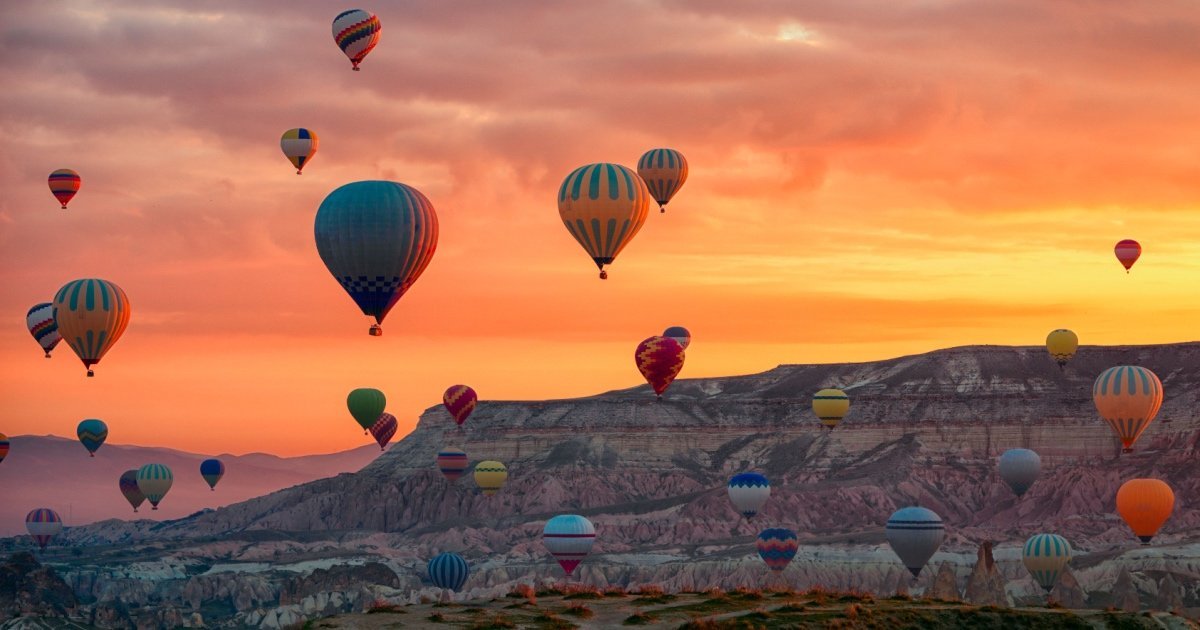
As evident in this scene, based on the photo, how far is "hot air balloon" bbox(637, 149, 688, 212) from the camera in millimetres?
134250

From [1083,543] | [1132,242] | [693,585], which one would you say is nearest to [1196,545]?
[1083,543]

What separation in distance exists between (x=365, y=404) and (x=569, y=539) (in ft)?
149

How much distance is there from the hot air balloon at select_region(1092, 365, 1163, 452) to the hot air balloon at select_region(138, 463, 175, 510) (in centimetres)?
8844

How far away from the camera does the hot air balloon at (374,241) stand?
99.9 meters

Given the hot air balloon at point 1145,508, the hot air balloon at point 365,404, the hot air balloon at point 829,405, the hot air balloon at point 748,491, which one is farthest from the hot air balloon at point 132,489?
the hot air balloon at point 1145,508

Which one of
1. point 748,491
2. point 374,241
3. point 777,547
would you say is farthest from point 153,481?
point 374,241

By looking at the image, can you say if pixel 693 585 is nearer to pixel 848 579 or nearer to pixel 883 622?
pixel 848 579

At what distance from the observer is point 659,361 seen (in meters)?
144

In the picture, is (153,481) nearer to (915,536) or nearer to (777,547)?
(777,547)

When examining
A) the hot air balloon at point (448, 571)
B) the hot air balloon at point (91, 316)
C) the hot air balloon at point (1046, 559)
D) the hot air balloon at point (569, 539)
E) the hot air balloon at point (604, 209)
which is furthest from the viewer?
the hot air balloon at point (448, 571)

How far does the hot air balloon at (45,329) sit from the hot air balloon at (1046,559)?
78.3m

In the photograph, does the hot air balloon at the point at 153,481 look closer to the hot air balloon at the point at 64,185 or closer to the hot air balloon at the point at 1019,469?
the hot air balloon at the point at 64,185

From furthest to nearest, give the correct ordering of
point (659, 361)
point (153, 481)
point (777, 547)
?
point (153, 481) < point (777, 547) < point (659, 361)

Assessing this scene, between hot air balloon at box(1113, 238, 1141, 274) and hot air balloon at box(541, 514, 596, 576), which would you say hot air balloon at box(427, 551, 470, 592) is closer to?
hot air balloon at box(541, 514, 596, 576)
